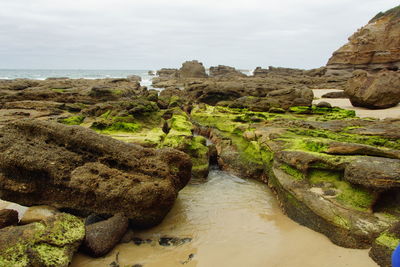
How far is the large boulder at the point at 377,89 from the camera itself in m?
15.1

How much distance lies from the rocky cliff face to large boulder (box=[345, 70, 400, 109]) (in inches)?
975

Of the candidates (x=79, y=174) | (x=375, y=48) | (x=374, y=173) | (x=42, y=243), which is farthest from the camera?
(x=375, y=48)

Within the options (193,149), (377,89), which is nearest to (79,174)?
(193,149)

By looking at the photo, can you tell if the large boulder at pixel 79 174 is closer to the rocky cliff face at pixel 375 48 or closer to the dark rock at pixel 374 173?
the dark rock at pixel 374 173

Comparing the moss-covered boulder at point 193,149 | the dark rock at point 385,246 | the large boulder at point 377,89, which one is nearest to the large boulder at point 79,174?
the moss-covered boulder at point 193,149

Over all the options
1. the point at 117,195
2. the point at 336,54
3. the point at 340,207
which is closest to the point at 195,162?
the point at 117,195

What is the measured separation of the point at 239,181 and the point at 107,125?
5367 millimetres

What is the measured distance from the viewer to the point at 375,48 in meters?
38.2

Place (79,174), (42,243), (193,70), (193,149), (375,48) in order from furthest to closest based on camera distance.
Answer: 1. (193,70)
2. (375,48)
3. (193,149)
4. (79,174)
5. (42,243)

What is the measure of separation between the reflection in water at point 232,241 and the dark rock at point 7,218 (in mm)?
1541

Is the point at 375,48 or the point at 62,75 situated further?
the point at 62,75

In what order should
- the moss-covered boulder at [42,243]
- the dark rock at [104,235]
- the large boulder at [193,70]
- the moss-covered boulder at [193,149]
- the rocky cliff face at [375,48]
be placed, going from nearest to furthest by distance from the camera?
the moss-covered boulder at [42,243] < the dark rock at [104,235] < the moss-covered boulder at [193,149] < the rocky cliff face at [375,48] < the large boulder at [193,70]

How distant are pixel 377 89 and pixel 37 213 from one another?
1686cm

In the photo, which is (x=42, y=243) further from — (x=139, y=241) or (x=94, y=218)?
(x=139, y=241)
